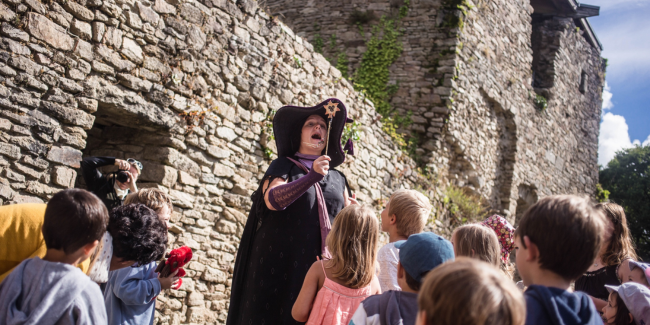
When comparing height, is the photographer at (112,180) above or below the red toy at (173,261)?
above

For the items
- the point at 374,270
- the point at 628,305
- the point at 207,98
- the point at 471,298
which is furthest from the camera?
the point at 207,98

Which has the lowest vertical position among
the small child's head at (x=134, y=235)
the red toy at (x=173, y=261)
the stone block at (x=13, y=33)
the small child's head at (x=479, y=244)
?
the red toy at (x=173, y=261)

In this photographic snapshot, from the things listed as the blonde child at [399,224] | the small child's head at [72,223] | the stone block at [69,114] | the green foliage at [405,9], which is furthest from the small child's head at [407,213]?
the green foliage at [405,9]

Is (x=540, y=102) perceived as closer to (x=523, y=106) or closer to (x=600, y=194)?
(x=523, y=106)

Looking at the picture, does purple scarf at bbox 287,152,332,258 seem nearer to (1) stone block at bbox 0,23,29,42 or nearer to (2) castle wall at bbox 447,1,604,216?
(1) stone block at bbox 0,23,29,42

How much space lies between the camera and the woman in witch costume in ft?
8.95

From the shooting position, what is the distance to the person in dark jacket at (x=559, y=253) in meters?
1.48

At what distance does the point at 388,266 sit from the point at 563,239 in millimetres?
1281

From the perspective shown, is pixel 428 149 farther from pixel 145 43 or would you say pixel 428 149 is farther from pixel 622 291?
pixel 622 291

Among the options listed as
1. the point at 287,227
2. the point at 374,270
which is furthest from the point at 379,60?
the point at 374,270

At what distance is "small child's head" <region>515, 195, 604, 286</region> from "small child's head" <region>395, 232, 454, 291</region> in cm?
39

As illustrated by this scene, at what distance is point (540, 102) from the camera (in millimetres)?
11555

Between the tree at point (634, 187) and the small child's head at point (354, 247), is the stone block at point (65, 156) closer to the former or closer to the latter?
the small child's head at point (354, 247)

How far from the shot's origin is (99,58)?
390cm
